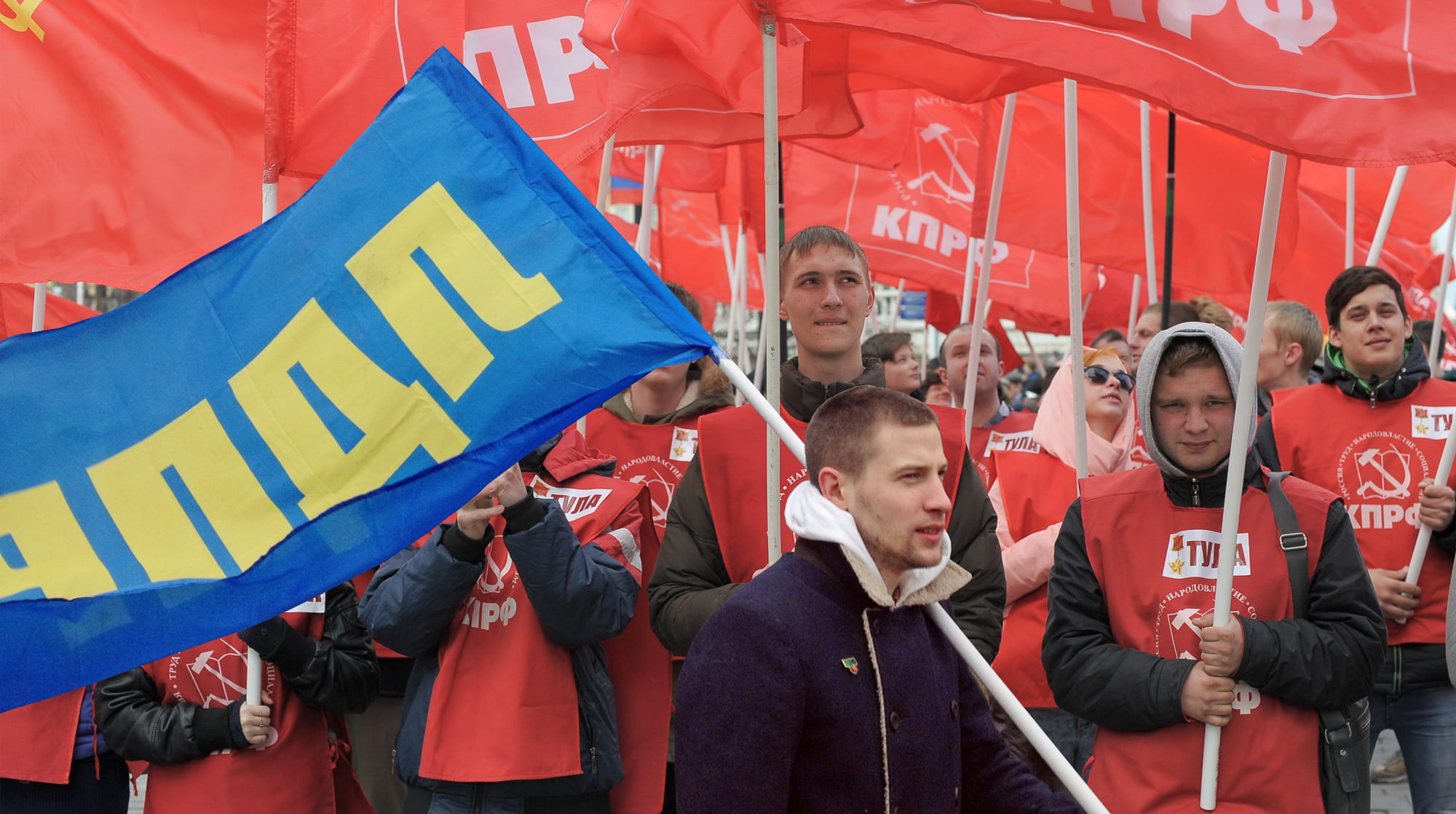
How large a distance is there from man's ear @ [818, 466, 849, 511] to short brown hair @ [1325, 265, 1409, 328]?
9.88 ft

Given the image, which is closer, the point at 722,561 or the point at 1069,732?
the point at 722,561

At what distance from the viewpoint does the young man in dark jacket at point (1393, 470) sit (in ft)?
14.9

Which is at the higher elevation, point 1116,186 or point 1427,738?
point 1116,186

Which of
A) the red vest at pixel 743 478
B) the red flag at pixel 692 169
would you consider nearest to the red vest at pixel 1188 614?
the red vest at pixel 743 478

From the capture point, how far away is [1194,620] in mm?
3543

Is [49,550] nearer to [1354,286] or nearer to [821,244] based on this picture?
[821,244]

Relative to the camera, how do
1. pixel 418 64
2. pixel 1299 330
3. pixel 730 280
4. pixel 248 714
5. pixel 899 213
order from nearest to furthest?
pixel 248 714 → pixel 418 64 → pixel 1299 330 → pixel 899 213 → pixel 730 280

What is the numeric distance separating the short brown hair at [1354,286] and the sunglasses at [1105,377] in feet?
2.38

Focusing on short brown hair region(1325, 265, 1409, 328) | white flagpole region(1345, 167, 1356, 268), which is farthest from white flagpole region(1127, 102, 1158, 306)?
short brown hair region(1325, 265, 1409, 328)

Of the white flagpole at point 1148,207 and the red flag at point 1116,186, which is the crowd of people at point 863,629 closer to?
the white flagpole at point 1148,207

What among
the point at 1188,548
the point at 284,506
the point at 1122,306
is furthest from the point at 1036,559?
the point at 1122,306

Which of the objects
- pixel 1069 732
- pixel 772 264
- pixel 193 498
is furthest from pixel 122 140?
pixel 1069 732

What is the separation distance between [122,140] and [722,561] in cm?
262

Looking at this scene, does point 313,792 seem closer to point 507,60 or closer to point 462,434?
point 462,434
